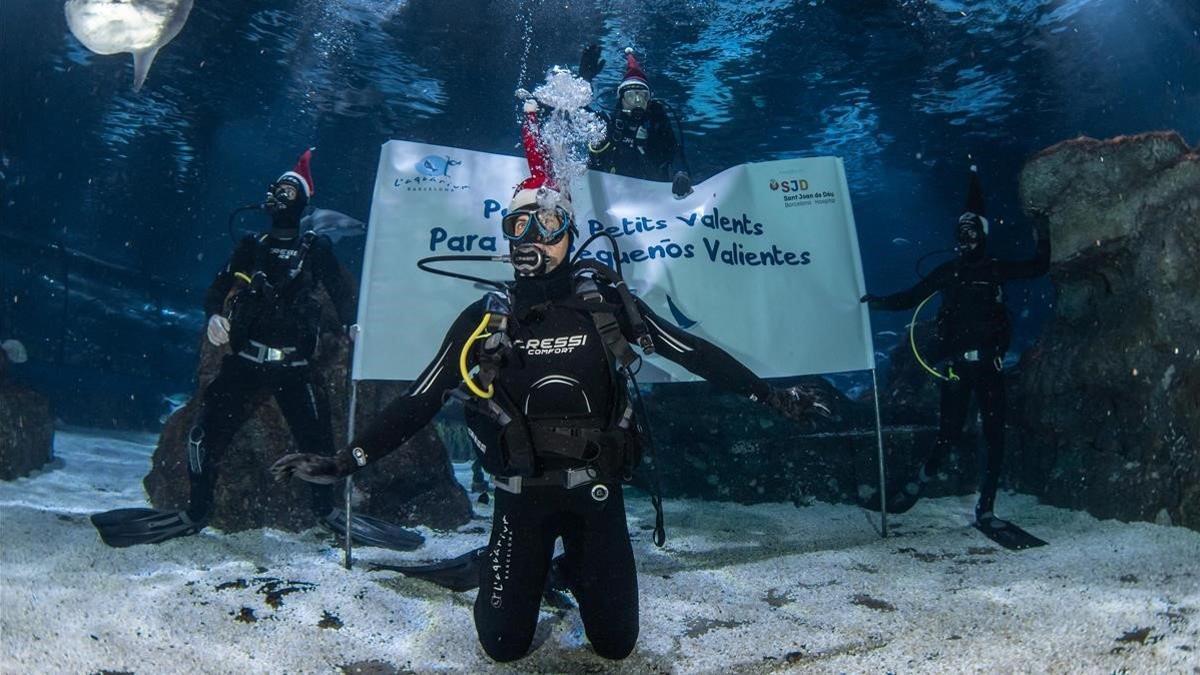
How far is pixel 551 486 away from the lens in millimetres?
3568

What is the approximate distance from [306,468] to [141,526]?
2.94m

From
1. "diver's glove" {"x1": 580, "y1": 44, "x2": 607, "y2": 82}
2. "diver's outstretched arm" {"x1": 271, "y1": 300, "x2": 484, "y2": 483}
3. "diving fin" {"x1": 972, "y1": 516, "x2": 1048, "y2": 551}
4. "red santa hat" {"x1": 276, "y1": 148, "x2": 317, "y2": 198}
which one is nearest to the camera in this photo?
"diver's outstretched arm" {"x1": 271, "y1": 300, "x2": 484, "y2": 483}

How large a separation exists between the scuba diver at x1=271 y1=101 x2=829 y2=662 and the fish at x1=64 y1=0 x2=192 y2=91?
4227 millimetres

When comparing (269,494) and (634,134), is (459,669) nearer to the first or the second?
(269,494)

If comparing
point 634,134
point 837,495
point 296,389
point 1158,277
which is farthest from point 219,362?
point 1158,277

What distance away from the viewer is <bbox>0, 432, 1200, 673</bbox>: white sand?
10.6 feet

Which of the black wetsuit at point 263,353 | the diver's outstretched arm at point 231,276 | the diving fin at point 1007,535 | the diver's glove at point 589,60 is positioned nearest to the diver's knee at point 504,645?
the black wetsuit at point 263,353

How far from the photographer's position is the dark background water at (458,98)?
12.7m

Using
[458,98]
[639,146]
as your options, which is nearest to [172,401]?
[458,98]

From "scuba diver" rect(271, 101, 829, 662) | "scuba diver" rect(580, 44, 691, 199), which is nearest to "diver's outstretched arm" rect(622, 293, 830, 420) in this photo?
"scuba diver" rect(271, 101, 829, 662)

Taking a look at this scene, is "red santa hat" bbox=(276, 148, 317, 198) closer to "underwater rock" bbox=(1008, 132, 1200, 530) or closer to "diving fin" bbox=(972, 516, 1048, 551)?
"diving fin" bbox=(972, 516, 1048, 551)

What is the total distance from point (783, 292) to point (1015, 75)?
13019mm

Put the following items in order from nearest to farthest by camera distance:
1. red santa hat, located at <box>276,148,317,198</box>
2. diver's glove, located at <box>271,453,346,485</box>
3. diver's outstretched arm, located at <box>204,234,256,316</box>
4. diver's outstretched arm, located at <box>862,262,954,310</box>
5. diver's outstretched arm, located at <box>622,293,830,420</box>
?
diver's glove, located at <box>271,453,346,485</box>, diver's outstretched arm, located at <box>622,293,830,420</box>, diver's outstretched arm, located at <box>204,234,256,316</box>, red santa hat, located at <box>276,148,317,198</box>, diver's outstretched arm, located at <box>862,262,954,310</box>

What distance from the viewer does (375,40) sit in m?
13.4
